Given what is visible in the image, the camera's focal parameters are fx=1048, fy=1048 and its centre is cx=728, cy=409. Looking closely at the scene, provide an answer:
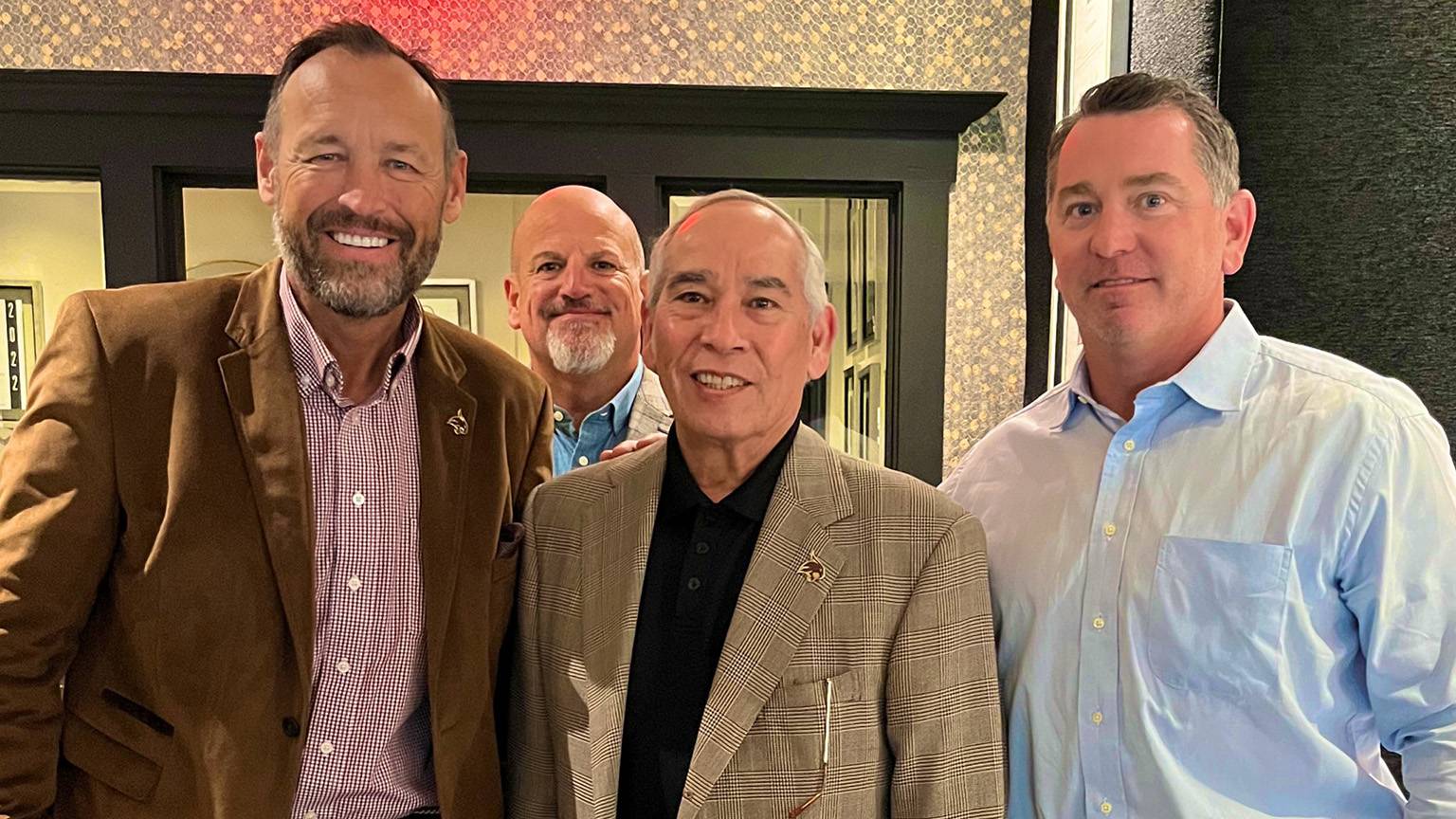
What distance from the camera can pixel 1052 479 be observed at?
1.65 m

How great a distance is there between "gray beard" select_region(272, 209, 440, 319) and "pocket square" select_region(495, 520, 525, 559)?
394 millimetres

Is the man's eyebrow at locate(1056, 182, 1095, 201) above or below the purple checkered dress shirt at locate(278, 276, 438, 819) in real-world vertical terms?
above

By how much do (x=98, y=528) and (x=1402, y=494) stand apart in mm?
1761

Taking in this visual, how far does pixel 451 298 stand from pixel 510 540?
2.68 meters

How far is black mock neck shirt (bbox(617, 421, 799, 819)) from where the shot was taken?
4.69 ft

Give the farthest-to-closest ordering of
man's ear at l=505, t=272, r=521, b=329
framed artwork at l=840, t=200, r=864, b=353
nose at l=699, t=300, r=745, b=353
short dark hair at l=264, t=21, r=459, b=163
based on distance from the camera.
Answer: framed artwork at l=840, t=200, r=864, b=353
man's ear at l=505, t=272, r=521, b=329
short dark hair at l=264, t=21, r=459, b=163
nose at l=699, t=300, r=745, b=353

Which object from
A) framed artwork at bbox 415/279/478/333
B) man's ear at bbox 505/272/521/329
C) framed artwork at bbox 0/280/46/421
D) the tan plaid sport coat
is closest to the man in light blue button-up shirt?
the tan plaid sport coat

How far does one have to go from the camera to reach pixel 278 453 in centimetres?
149

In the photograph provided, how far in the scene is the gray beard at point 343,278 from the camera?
1.57 m

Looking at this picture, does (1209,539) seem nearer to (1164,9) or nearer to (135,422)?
(135,422)

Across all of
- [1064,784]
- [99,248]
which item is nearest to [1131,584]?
[1064,784]

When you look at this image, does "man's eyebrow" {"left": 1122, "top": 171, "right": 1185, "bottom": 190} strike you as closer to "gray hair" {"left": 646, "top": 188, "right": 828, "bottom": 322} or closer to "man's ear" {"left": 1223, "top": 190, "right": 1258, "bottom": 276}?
"man's ear" {"left": 1223, "top": 190, "right": 1258, "bottom": 276}

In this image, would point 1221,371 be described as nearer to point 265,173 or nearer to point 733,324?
point 733,324

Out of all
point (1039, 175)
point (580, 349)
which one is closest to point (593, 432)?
point (580, 349)
